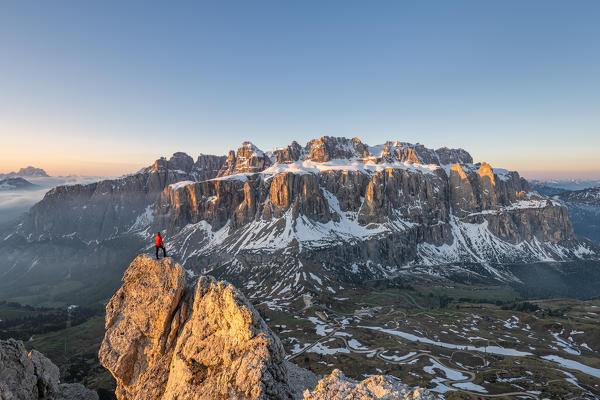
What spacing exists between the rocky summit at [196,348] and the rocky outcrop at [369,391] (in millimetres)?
48

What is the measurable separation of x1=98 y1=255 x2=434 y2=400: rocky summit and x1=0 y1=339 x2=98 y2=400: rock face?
5117 millimetres

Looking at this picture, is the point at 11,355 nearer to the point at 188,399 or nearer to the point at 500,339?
the point at 188,399

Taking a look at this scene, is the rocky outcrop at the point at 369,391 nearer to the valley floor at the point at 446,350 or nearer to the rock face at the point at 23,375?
the rock face at the point at 23,375

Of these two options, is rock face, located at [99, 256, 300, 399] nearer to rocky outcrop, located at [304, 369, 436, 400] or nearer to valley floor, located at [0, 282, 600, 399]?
rocky outcrop, located at [304, 369, 436, 400]

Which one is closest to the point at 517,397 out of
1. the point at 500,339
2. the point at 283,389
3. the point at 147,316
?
the point at 500,339

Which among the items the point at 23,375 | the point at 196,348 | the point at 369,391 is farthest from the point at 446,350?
the point at 23,375

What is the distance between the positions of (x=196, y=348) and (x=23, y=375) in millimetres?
14789

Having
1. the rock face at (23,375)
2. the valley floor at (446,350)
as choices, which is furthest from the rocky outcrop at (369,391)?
the valley floor at (446,350)

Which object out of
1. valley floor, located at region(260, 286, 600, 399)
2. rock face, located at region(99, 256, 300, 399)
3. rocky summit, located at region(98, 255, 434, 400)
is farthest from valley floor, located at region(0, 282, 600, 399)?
rocky summit, located at region(98, 255, 434, 400)

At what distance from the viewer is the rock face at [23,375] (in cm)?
2195

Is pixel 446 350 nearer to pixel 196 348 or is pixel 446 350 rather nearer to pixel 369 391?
pixel 196 348

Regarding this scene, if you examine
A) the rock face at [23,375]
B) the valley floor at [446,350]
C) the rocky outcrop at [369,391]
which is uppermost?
the rocky outcrop at [369,391]

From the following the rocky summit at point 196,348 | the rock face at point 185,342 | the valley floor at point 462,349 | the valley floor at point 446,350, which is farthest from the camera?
the valley floor at point 446,350

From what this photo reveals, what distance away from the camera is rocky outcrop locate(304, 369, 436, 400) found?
46.7ft
